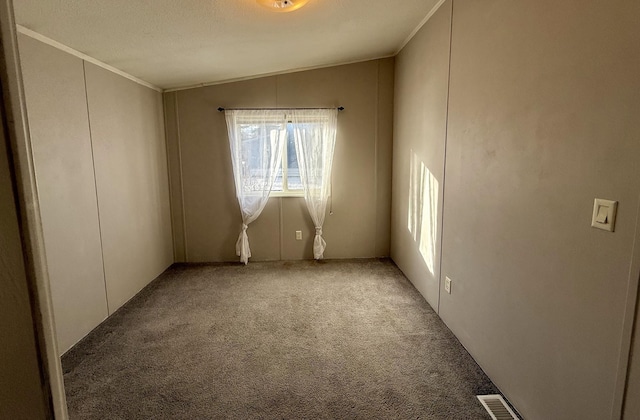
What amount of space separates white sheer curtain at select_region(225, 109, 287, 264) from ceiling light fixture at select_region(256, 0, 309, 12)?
1.77 metres

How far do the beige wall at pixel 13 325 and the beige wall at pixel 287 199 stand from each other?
371 centimetres

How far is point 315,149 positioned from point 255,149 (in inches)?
28.7

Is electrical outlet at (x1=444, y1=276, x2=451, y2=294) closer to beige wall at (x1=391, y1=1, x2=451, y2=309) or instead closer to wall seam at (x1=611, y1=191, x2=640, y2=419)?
beige wall at (x1=391, y1=1, x2=451, y2=309)

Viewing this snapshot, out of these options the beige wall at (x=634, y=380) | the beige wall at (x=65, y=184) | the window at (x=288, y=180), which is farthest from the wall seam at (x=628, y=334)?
the window at (x=288, y=180)

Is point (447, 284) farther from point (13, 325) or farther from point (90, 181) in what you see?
point (90, 181)

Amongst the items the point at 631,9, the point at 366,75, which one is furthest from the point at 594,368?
the point at 366,75

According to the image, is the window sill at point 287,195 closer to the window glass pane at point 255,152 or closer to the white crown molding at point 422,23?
the window glass pane at point 255,152

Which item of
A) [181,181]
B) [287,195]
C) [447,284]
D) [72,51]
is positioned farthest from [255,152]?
[447,284]

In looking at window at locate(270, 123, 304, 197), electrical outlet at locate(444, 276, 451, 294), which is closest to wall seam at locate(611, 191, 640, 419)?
electrical outlet at locate(444, 276, 451, 294)

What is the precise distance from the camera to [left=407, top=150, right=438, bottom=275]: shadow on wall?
2.84m

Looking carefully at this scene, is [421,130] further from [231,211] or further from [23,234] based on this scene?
[23,234]

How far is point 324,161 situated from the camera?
401 centimetres

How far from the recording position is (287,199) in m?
4.18

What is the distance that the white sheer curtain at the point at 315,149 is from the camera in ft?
13.0
